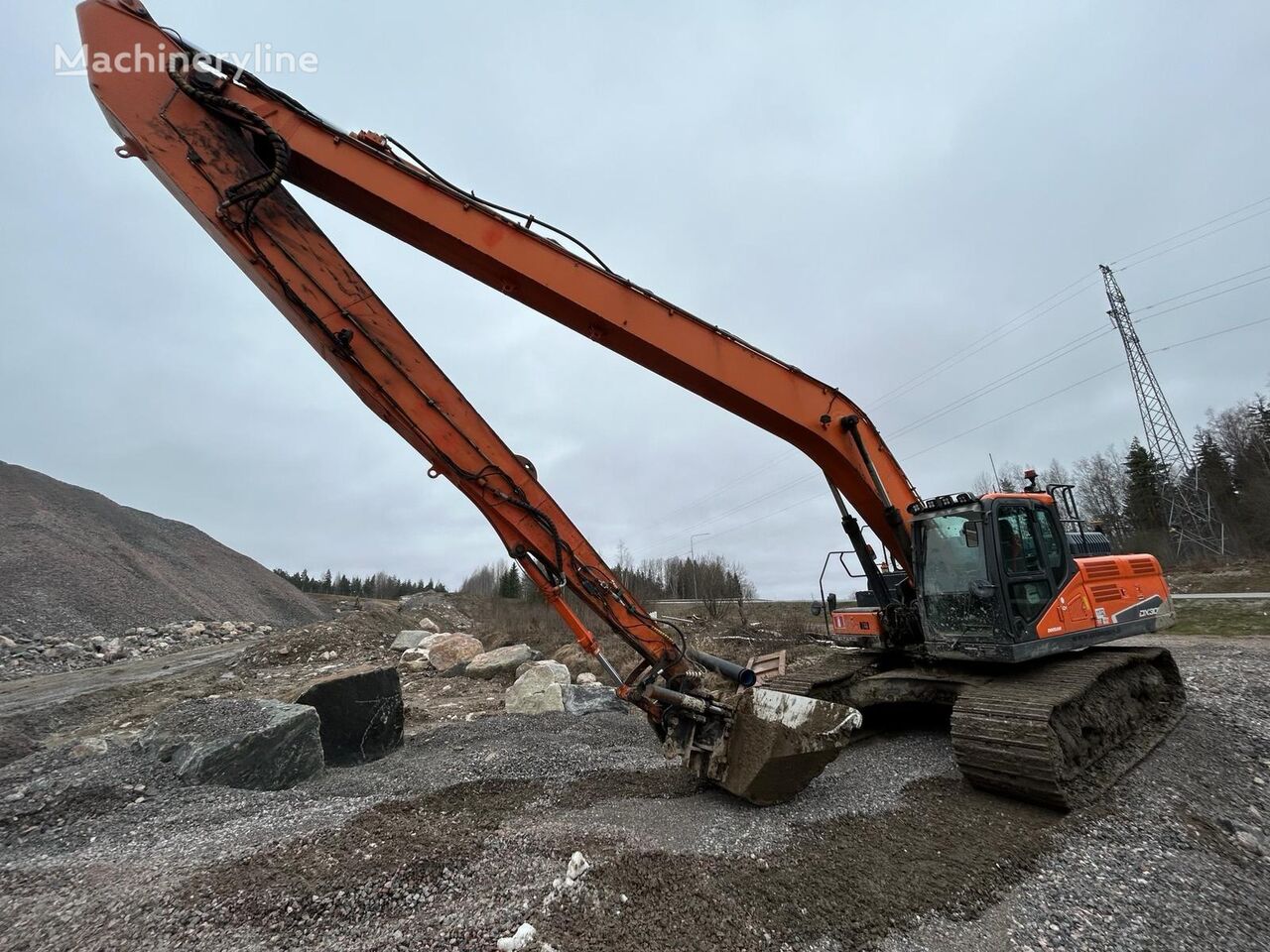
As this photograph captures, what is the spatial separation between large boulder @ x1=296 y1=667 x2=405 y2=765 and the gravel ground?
2.77 feet

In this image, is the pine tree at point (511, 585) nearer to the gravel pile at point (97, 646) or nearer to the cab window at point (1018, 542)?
the gravel pile at point (97, 646)

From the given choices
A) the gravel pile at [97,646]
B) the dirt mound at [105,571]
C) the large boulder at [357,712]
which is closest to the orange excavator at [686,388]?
the large boulder at [357,712]

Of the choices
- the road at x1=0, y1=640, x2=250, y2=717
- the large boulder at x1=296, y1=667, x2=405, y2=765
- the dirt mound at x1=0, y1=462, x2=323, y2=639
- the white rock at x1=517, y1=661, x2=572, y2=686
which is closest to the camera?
the large boulder at x1=296, y1=667, x2=405, y2=765

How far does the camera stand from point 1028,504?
564 cm

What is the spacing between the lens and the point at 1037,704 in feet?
14.6

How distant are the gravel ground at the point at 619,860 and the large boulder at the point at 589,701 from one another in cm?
274

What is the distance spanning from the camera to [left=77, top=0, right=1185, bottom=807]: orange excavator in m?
3.85

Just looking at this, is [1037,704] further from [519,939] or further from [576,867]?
[519,939]

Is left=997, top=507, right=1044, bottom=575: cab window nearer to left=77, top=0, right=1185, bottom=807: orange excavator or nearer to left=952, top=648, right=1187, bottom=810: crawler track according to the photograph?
left=77, top=0, right=1185, bottom=807: orange excavator

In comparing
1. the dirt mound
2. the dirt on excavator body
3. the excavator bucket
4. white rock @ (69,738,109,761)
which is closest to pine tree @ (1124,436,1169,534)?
the dirt on excavator body

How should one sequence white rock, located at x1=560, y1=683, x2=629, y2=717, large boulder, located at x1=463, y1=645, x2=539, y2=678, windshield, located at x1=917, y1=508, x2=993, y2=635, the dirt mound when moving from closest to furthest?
windshield, located at x1=917, y1=508, x2=993, y2=635 < white rock, located at x1=560, y1=683, x2=629, y2=717 < large boulder, located at x1=463, y1=645, x2=539, y2=678 < the dirt mound

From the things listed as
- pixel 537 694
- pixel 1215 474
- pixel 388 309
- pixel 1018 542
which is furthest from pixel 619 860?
pixel 1215 474

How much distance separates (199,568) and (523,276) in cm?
3403

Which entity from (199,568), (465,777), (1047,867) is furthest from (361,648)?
(199,568)
